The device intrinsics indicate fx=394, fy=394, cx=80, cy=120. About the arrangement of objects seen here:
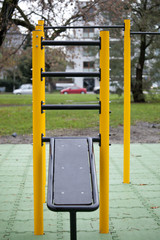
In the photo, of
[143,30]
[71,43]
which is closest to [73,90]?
[143,30]

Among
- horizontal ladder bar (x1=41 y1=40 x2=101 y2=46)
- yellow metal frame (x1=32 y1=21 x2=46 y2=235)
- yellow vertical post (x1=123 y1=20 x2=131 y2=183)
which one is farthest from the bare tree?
yellow metal frame (x1=32 y1=21 x2=46 y2=235)

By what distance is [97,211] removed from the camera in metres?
3.45

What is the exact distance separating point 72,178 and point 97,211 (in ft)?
3.67

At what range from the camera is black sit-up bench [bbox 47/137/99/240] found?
7.47 feet

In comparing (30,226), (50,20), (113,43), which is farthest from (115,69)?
(30,226)

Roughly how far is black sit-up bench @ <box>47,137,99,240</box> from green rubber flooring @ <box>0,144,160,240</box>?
60cm

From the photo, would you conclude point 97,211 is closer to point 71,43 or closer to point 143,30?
point 71,43

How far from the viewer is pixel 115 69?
1989 cm

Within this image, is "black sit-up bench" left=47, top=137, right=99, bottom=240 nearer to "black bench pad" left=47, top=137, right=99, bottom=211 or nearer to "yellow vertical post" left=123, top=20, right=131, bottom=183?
"black bench pad" left=47, top=137, right=99, bottom=211

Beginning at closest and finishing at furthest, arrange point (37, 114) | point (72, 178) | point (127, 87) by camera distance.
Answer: point (72, 178) → point (37, 114) → point (127, 87)

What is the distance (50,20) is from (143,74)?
8264 mm

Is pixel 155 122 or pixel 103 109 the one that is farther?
pixel 155 122

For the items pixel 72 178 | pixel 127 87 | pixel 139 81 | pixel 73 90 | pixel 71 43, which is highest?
pixel 71 43

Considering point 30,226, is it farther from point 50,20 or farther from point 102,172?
point 50,20
